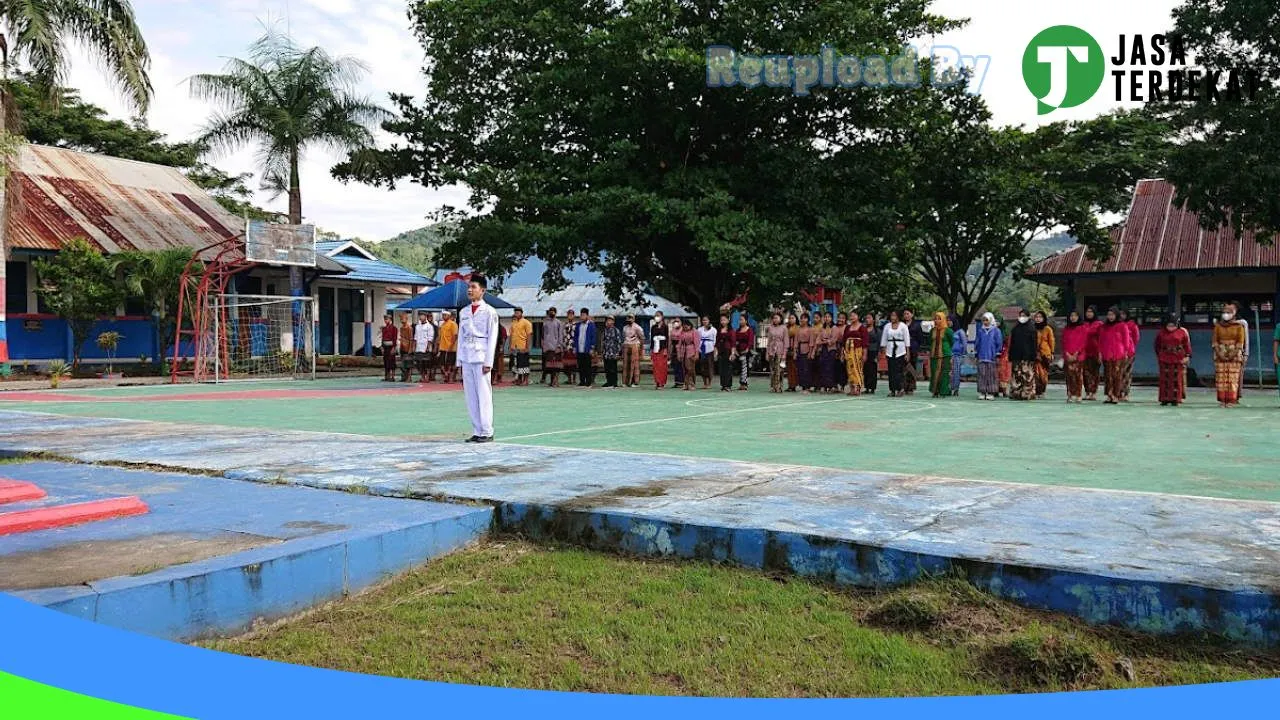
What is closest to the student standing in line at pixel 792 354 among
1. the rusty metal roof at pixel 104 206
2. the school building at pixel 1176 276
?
the school building at pixel 1176 276

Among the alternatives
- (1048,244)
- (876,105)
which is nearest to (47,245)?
(876,105)

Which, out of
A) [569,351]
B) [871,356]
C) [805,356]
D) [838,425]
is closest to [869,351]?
[871,356]

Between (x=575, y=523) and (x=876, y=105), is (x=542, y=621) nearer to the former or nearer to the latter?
(x=575, y=523)

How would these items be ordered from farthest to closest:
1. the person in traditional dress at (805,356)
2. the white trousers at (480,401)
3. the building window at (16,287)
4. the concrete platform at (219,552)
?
the building window at (16,287)
the person in traditional dress at (805,356)
the white trousers at (480,401)
the concrete platform at (219,552)

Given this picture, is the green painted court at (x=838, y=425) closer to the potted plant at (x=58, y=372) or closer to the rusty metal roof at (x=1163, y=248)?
the potted plant at (x=58, y=372)

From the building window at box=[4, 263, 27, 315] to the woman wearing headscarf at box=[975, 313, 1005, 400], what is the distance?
2200 centimetres

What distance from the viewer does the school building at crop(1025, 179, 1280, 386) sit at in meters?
25.2

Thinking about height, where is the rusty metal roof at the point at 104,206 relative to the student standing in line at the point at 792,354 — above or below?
above

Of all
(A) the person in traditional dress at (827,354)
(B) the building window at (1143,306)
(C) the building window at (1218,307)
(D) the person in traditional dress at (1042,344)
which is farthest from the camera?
(B) the building window at (1143,306)

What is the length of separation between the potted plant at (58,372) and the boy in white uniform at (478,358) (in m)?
14.7

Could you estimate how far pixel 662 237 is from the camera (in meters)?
23.9

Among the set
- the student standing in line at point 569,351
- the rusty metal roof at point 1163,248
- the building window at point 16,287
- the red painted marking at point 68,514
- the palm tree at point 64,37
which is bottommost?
the red painted marking at point 68,514

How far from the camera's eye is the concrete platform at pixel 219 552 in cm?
390

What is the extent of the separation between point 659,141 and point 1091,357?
442 inches
